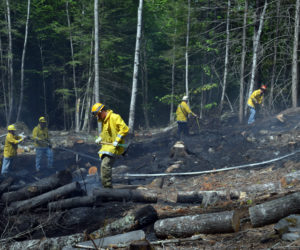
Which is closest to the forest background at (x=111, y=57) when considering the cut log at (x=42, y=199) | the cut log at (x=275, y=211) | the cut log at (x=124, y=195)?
the cut log at (x=42, y=199)

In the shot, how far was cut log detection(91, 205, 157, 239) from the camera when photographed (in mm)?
5418

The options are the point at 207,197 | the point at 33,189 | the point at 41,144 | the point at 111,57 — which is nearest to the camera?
the point at 207,197

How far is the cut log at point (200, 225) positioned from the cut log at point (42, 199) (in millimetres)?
3264

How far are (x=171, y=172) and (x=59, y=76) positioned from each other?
2096cm

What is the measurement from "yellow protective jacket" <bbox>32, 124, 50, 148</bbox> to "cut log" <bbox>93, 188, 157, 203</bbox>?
6657 mm

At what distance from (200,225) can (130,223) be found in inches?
52.1

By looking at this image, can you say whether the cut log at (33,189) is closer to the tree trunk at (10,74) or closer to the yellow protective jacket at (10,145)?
the yellow protective jacket at (10,145)

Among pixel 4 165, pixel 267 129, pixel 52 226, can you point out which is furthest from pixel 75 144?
pixel 52 226

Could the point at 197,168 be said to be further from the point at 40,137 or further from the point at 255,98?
the point at 255,98

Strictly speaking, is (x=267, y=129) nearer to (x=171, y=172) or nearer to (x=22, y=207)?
(x=171, y=172)

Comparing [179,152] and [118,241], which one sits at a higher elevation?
[118,241]

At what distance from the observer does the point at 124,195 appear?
7398 millimetres

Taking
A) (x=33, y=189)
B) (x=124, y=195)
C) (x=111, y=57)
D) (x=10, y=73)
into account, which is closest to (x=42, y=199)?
(x=33, y=189)

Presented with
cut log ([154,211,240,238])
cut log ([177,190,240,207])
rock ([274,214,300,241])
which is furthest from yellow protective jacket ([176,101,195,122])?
rock ([274,214,300,241])
